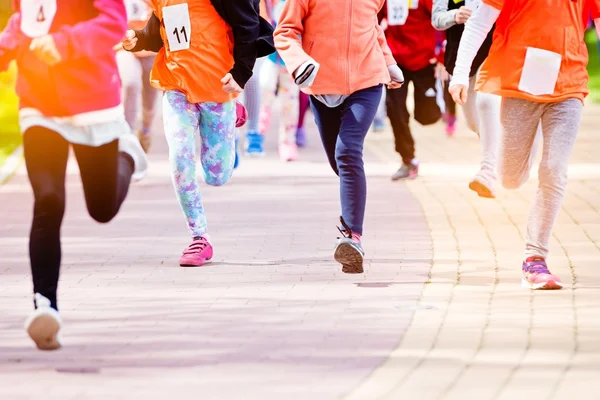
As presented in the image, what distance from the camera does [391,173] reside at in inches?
552

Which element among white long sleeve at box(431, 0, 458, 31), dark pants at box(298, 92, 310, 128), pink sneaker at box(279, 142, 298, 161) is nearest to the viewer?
white long sleeve at box(431, 0, 458, 31)

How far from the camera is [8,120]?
66.9ft

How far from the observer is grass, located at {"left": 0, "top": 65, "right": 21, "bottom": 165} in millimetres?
16703

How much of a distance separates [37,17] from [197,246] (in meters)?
2.85

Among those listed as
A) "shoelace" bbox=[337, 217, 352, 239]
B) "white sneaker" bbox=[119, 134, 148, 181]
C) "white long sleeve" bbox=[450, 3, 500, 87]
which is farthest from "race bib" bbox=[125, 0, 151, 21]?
"white sneaker" bbox=[119, 134, 148, 181]

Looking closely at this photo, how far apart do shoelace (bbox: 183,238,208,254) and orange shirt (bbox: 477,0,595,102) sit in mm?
2135

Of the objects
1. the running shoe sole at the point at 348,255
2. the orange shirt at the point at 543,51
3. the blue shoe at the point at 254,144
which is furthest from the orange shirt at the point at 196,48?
the blue shoe at the point at 254,144

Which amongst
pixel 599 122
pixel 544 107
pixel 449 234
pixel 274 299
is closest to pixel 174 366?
pixel 274 299

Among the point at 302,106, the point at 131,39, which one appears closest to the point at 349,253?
the point at 131,39

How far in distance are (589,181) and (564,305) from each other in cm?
598

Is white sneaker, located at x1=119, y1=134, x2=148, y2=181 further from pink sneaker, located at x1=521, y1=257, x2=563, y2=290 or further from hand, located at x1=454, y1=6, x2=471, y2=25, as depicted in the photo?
hand, located at x1=454, y1=6, x2=471, y2=25

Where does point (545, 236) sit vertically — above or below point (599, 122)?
above

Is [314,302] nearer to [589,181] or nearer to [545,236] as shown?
[545,236]

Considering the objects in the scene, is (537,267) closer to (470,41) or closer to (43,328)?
(470,41)
